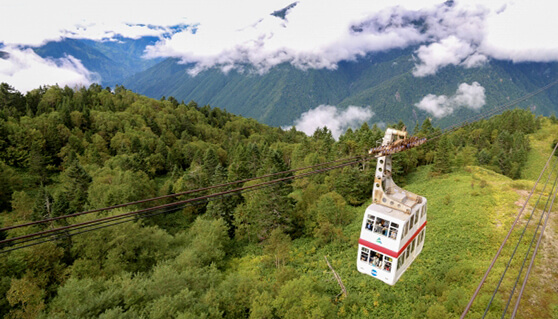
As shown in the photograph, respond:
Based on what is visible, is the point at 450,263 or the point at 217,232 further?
the point at 217,232

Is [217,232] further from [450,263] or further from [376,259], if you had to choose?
[450,263]

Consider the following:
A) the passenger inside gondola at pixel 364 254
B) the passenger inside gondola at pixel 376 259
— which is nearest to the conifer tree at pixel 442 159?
the passenger inside gondola at pixel 364 254

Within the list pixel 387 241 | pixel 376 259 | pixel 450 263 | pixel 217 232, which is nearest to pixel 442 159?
pixel 450 263

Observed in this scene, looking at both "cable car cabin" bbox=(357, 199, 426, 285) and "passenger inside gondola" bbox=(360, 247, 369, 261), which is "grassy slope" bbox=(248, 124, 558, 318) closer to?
"cable car cabin" bbox=(357, 199, 426, 285)

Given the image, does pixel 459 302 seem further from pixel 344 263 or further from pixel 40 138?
pixel 40 138

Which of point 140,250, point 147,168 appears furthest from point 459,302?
point 147,168

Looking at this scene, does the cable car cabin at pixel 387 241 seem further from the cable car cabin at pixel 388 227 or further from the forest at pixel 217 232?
the forest at pixel 217 232
